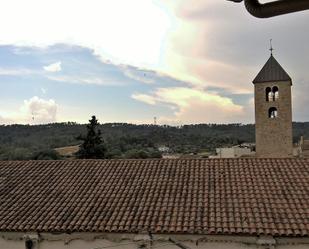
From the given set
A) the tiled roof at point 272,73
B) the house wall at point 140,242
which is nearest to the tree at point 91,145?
the tiled roof at point 272,73

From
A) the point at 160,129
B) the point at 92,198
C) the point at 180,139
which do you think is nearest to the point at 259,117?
the point at 92,198

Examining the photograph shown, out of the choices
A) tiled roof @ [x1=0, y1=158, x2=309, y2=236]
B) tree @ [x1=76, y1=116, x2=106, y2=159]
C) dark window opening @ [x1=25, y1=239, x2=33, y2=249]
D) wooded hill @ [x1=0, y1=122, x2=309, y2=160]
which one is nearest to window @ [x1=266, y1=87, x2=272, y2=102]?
tree @ [x1=76, y1=116, x2=106, y2=159]

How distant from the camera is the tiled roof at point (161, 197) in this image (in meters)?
10.1

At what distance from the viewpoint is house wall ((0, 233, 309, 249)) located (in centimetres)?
959

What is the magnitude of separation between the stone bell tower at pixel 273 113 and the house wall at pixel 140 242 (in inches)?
657

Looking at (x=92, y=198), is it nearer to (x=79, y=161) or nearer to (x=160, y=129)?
(x=79, y=161)

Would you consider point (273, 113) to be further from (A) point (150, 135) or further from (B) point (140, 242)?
(A) point (150, 135)

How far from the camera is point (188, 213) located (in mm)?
10484

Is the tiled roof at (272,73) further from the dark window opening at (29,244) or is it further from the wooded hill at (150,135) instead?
the wooded hill at (150,135)

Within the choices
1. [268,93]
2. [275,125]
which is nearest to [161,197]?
[275,125]

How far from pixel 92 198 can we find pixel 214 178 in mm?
3533

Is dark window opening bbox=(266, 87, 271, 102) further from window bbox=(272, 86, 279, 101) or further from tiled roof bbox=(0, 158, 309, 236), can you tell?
Answer: tiled roof bbox=(0, 158, 309, 236)

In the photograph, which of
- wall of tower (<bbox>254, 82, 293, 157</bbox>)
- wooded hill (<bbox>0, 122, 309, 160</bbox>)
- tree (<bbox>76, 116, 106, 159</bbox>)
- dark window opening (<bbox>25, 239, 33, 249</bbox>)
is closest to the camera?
dark window opening (<bbox>25, 239, 33, 249</bbox>)

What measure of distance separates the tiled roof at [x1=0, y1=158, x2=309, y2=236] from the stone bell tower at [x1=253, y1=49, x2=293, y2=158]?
13209mm
